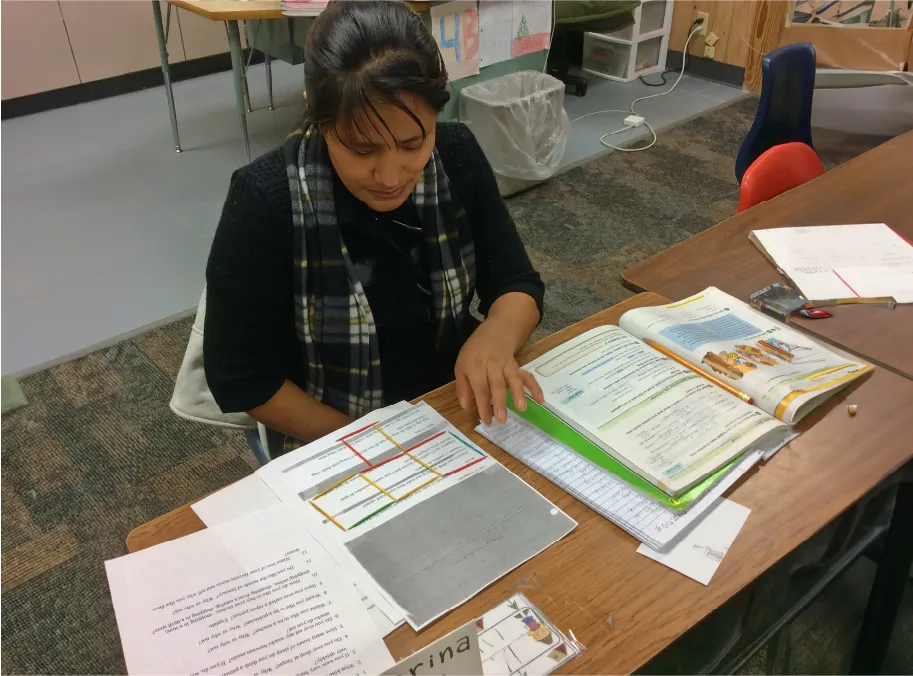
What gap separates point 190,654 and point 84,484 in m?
1.28

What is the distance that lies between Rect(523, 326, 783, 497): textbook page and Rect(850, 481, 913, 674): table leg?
385 millimetres

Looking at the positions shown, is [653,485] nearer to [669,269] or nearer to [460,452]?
[460,452]

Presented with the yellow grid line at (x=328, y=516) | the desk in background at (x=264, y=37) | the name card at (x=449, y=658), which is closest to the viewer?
the name card at (x=449, y=658)

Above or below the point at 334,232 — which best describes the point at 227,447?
below

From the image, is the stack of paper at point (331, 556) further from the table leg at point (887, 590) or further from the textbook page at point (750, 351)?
the table leg at point (887, 590)

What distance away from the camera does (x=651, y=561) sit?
726mm

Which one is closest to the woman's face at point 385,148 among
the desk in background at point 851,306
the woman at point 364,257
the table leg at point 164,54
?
the woman at point 364,257

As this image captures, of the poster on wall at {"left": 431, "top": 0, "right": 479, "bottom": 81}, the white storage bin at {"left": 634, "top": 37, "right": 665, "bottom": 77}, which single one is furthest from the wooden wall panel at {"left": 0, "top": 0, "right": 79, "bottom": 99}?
the white storage bin at {"left": 634, "top": 37, "right": 665, "bottom": 77}

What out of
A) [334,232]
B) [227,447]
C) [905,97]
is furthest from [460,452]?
[905,97]

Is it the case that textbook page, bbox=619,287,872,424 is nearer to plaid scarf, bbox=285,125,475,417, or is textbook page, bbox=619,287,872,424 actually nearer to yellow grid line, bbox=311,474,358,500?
plaid scarf, bbox=285,125,475,417

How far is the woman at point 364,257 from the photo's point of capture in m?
0.85

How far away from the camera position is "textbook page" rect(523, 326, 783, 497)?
819 millimetres

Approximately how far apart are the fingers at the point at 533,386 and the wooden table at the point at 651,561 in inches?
3.1

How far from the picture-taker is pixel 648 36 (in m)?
4.04
